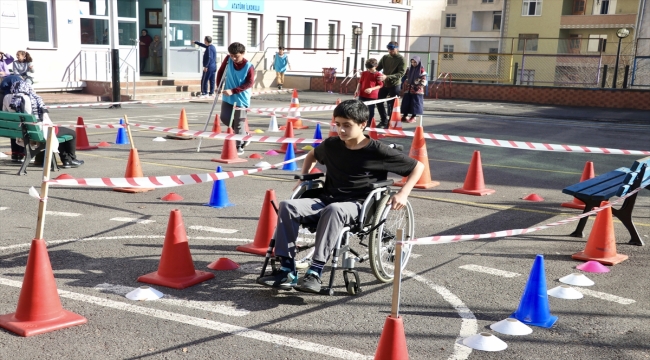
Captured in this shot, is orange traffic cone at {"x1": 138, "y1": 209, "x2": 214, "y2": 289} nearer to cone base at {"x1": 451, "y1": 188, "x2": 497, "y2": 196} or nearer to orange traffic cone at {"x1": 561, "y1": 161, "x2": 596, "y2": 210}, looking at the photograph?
cone base at {"x1": 451, "y1": 188, "x2": 497, "y2": 196}

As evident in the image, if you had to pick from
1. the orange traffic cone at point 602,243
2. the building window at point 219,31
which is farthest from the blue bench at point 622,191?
the building window at point 219,31

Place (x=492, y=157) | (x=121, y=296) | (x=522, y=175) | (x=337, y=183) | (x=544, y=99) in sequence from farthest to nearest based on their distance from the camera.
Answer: (x=544, y=99) → (x=492, y=157) → (x=522, y=175) → (x=337, y=183) → (x=121, y=296)

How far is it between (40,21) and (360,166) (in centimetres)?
2136

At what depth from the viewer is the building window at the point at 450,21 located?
6881 centimetres

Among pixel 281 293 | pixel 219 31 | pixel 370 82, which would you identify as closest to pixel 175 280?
pixel 281 293

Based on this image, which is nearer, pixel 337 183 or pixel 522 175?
pixel 337 183

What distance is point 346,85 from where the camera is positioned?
30.7 metres

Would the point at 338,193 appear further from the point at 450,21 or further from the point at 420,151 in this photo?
the point at 450,21

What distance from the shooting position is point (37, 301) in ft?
14.4

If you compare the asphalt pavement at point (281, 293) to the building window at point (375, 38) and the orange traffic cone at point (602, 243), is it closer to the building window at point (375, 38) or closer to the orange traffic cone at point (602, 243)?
the orange traffic cone at point (602, 243)

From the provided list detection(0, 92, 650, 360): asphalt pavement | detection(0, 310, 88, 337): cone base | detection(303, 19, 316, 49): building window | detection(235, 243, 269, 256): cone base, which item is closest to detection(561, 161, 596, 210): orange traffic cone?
detection(0, 92, 650, 360): asphalt pavement

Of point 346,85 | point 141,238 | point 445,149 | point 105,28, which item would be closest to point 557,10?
point 346,85

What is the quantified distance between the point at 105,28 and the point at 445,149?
16.6 meters

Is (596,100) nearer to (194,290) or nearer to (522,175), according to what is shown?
(522,175)
